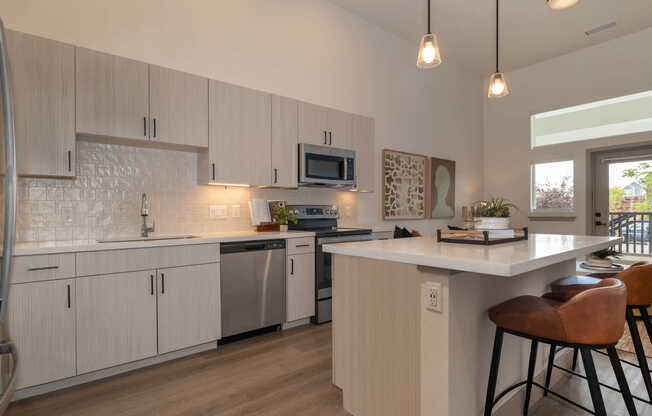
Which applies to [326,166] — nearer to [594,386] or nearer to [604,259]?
[594,386]

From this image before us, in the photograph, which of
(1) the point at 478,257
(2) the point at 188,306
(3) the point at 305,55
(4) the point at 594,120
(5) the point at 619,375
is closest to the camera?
(1) the point at 478,257

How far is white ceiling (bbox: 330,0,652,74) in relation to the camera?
4.09 meters

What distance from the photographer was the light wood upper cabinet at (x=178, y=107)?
266cm

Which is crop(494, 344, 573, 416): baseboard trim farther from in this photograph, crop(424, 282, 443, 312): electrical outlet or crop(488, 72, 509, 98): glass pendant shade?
crop(488, 72, 509, 98): glass pendant shade

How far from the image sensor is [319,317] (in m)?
3.31

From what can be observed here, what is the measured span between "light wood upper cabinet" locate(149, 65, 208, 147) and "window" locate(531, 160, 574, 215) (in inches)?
208

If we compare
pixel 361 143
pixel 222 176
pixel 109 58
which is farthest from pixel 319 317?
pixel 109 58

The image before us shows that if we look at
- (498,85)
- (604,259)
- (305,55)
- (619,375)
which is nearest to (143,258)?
(619,375)

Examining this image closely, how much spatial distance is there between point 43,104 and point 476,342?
287 centimetres

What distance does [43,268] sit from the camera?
202cm

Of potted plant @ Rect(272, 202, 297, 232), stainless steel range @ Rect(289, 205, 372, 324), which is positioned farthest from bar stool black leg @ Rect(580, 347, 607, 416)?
potted plant @ Rect(272, 202, 297, 232)

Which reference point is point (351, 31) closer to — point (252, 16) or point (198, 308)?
point (252, 16)

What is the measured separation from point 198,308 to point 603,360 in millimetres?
2987

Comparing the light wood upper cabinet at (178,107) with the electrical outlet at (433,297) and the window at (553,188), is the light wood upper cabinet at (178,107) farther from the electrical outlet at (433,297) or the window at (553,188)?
the window at (553,188)
